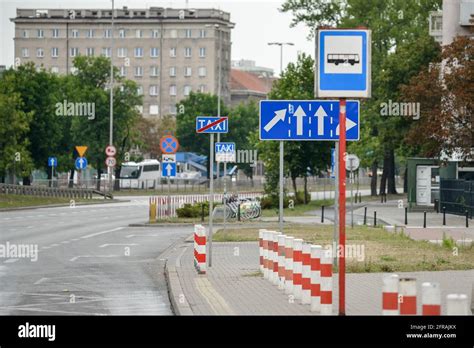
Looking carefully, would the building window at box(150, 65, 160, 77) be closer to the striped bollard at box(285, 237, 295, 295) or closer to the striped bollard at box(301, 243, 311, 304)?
the striped bollard at box(285, 237, 295, 295)

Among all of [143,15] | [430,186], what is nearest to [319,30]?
[430,186]

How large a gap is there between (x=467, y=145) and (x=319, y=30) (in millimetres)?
38675

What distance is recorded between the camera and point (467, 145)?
5141 cm

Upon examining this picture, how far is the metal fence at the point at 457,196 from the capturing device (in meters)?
51.5

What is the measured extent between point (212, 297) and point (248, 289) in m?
1.37

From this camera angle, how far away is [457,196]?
5419 centimetres

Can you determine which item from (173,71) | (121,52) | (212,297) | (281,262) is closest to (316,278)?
(212,297)

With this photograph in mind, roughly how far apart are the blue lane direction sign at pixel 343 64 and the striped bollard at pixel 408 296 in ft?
9.55

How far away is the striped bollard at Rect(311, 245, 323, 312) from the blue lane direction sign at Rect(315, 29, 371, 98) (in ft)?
7.11

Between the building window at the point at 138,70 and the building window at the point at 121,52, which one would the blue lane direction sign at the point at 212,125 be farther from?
the building window at the point at 121,52

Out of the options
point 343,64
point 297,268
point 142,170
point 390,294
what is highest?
point 343,64

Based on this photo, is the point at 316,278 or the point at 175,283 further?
the point at 175,283

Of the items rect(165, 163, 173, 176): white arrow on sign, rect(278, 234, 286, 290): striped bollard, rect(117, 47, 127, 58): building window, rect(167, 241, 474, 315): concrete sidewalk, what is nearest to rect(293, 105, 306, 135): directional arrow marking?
rect(167, 241, 474, 315): concrete sidewalk

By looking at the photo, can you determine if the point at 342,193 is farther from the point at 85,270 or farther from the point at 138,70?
the point at 138,70
